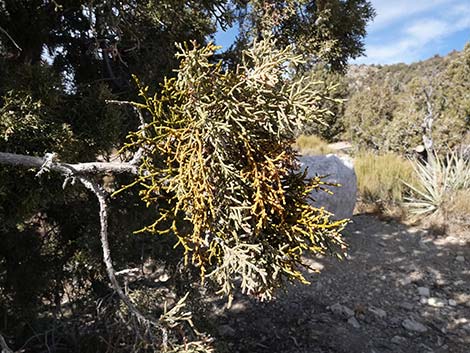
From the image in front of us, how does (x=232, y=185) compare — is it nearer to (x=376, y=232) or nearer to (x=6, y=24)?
(x=6, y=24)

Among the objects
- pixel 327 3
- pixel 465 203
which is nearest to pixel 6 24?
pixel 327 3

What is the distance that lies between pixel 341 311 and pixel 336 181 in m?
2.98

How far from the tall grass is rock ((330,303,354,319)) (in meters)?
4.90

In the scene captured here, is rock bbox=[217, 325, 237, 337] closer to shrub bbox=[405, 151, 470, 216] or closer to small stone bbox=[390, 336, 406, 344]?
small stone bbox=[390, 336, 406, 344]

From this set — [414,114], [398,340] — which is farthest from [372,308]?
[414,114]

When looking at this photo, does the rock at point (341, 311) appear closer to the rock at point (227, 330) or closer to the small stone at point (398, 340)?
the small stone at point (398, 340)

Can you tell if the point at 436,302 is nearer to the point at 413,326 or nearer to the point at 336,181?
the point at 413,326

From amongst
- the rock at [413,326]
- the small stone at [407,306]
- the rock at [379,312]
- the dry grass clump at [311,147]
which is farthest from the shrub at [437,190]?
the dry grass clump at [311,147]

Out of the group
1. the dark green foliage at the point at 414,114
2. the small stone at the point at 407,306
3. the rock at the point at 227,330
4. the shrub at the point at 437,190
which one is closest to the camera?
the rock at the point at 227,330

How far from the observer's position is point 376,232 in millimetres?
8109

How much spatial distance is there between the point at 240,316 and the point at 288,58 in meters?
→ 4.46

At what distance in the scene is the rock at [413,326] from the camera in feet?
16.1

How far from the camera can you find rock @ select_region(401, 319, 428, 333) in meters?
4.89

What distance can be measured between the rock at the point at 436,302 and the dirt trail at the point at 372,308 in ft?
0.05
